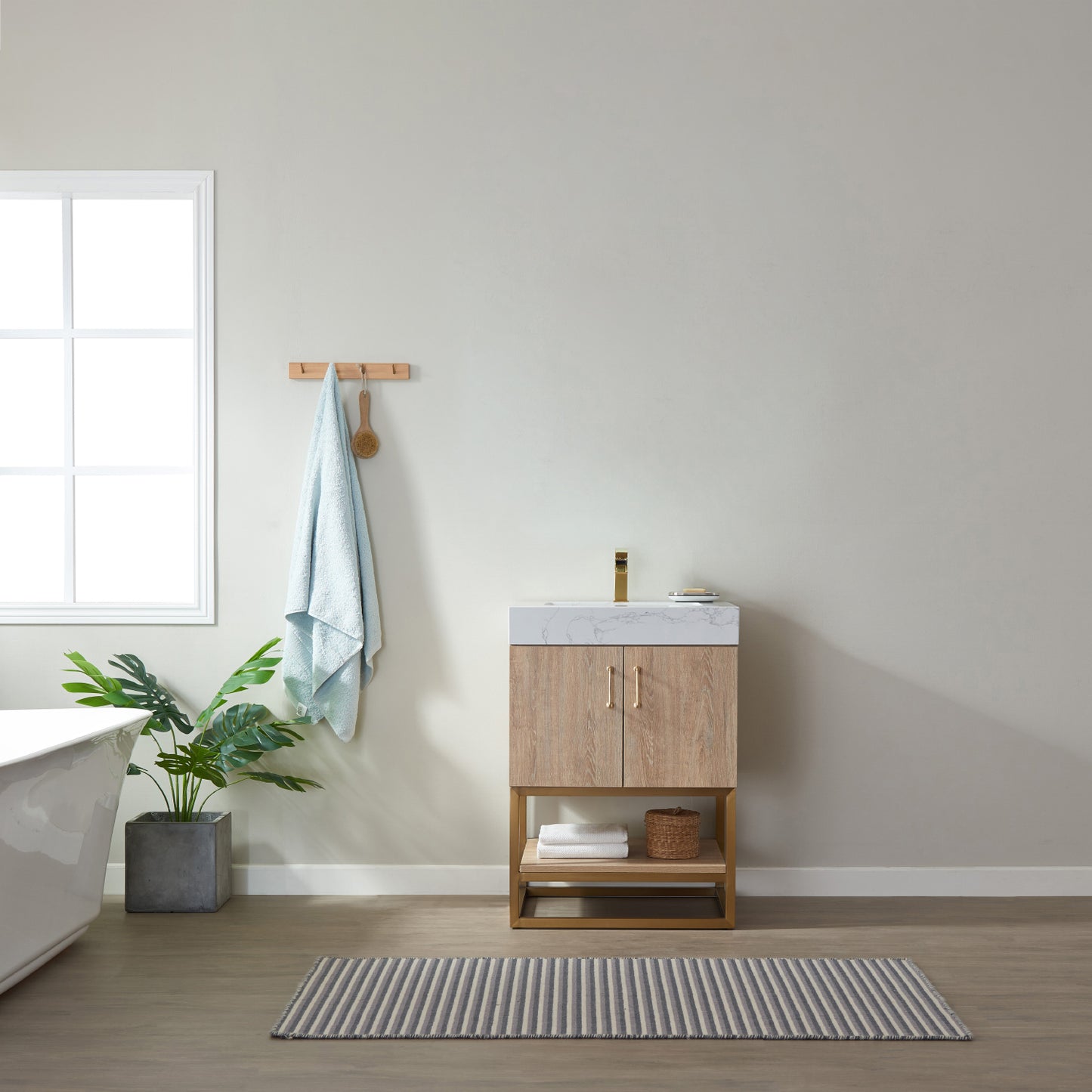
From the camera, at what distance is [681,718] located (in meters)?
2.95

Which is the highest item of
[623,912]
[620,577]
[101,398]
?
[101,398]

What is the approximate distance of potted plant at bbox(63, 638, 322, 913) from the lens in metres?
3.11

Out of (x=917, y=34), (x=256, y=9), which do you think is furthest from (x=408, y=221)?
(x=917, y=34)

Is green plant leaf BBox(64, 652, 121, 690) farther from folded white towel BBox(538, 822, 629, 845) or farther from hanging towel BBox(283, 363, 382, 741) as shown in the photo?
folded white towel BBox(538, 822, 629, 845)

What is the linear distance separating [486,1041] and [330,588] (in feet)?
4.82

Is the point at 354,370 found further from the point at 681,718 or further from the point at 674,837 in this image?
the point at 674,837

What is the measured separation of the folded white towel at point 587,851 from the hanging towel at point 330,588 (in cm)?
75

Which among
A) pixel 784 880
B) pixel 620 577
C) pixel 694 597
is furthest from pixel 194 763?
pixel 784 880

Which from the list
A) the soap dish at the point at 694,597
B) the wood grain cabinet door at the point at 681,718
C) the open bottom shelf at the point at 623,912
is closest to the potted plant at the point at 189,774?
the open bottom shelf at the point at 623,912

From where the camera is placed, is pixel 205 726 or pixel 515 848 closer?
pixel 515 848

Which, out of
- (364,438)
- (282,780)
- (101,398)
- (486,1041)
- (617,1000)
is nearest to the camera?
(486,1041)

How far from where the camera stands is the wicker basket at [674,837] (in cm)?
300

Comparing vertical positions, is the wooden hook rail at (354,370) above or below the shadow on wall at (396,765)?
above

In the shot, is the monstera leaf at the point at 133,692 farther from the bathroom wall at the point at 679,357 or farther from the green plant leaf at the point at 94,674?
the bathroom wall at the point at 679,357
